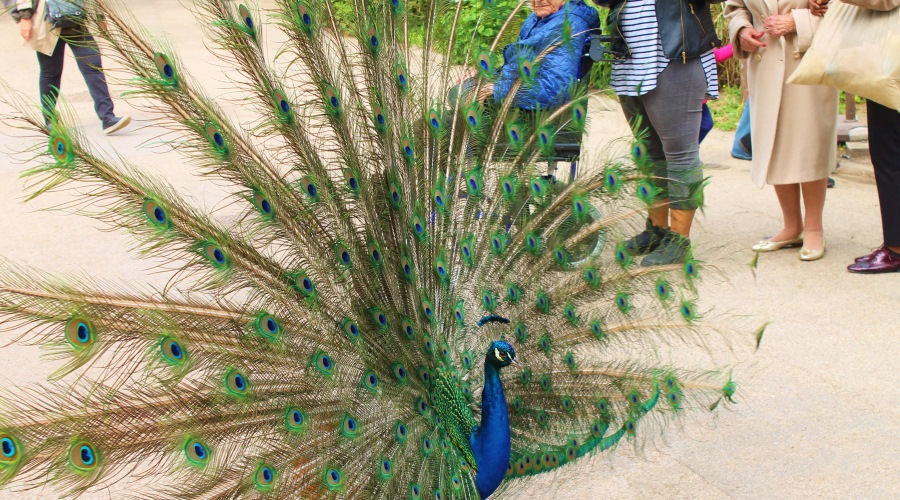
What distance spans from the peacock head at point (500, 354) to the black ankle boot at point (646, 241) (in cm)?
68

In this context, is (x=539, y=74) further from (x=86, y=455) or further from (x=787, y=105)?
(x=787, y=105)

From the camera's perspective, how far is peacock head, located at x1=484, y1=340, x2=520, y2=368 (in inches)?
116

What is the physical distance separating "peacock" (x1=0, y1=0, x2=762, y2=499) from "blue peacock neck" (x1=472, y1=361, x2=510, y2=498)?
0.01m

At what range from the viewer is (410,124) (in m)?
3.26

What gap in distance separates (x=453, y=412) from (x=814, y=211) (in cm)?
357

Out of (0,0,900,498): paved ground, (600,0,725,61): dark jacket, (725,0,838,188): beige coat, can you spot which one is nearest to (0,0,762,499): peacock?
(0,0,900,498): paved ground

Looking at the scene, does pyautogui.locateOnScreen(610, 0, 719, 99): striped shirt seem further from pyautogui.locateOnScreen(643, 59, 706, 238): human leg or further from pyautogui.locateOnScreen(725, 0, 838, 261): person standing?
pyautogui.locateOnScreen(725, 0, 838, 261): person standing

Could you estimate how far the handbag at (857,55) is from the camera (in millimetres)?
4559

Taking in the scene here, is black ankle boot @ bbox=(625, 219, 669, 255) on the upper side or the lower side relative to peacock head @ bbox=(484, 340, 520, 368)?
upper

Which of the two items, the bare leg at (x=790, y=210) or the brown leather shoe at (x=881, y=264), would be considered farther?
the bare leg at (x=790, y=210)

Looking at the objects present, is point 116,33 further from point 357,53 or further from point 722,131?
point 722,131

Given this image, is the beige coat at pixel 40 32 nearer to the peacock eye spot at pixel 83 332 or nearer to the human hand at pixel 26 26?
the human hand at pixel 26 26

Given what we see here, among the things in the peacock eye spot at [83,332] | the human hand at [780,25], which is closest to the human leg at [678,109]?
the human hand at [780,25]

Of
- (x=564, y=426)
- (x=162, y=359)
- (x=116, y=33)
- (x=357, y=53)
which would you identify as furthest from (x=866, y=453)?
(x=116, y=33)
